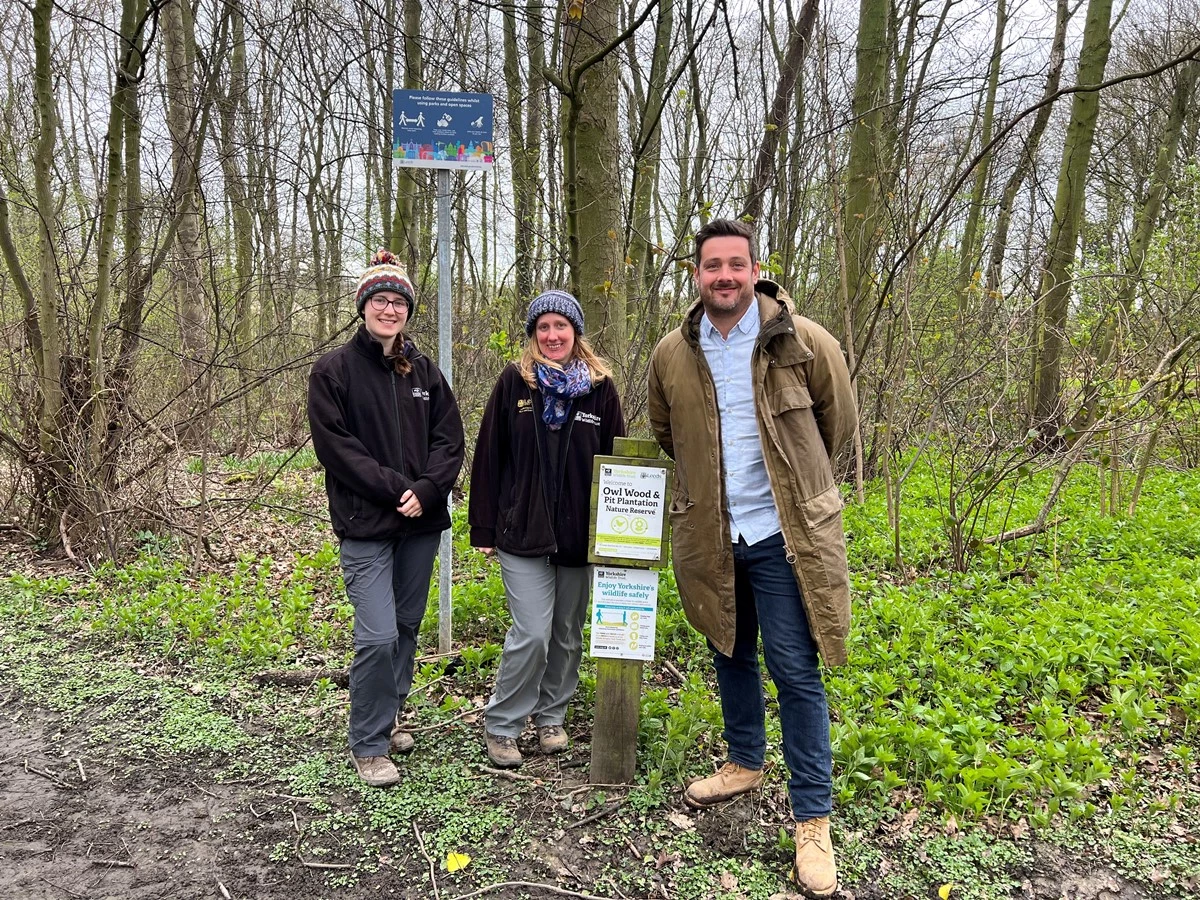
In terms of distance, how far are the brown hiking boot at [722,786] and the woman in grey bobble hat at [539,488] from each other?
0.81 m

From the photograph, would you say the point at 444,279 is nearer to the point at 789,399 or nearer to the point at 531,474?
the point at 531,474

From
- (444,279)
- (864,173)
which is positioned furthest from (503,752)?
(864,173)

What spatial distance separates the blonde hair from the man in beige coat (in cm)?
52

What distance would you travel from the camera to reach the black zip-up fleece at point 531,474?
10.8ft

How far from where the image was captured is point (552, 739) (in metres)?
3.54

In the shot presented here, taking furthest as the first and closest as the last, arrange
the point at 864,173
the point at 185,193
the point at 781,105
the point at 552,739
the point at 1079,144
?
the point at 1079,144
the point at 864,173
the point at 185,193
the point at 781,105
the point at 552,739

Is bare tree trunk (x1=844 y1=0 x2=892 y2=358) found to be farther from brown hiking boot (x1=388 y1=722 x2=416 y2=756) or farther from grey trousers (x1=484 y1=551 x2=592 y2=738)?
brown hiking boot (x1=388 y1=722 x2=416 y2=756)

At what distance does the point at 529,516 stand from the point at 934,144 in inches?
196

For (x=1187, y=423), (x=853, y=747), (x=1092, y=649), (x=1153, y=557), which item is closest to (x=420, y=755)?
(x=853, y=747)

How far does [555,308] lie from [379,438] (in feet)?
3.20

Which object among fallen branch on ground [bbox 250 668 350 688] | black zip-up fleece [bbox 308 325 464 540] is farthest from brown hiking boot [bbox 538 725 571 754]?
fallen branch on ground [bbox 250 668 350 688]

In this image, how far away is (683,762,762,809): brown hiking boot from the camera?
313 centimetres

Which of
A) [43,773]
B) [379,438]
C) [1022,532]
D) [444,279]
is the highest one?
[444,279]

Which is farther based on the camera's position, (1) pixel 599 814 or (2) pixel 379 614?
(2) pixel 379 614
